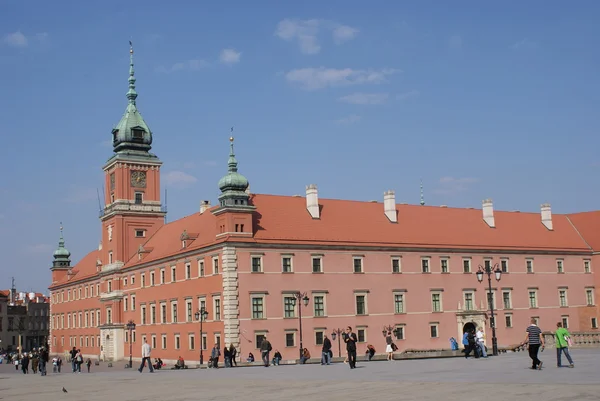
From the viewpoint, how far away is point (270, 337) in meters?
56.2

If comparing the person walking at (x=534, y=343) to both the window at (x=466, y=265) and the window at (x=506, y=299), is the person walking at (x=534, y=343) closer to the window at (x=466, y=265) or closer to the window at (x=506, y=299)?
the window at (x=466, y=265)

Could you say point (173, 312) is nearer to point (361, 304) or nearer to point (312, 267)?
point (312, 267)

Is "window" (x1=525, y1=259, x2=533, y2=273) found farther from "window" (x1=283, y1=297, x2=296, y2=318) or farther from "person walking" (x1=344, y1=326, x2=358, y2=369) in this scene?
"person walking" (x1=344, y1=326, x2=358, y2=369)

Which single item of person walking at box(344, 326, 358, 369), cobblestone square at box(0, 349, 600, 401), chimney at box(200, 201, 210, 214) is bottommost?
cobblestone square at box(0, 349, 600, 401)

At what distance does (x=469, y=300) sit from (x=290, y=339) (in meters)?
18.2

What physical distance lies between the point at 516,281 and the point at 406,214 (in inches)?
454

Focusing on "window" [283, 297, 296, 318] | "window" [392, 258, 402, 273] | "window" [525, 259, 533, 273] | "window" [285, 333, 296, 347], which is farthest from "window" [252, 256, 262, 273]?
"window" [525, 259, 533, 273]

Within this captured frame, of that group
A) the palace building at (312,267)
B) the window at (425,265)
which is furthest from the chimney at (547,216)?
the window at (425,265)

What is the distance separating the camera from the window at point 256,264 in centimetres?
5700

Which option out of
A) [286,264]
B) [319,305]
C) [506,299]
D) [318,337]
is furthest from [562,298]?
[286,264]

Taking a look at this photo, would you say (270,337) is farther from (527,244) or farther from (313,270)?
(527,244)

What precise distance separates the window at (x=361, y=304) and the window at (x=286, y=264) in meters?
6.20

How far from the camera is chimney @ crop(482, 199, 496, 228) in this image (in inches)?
2855

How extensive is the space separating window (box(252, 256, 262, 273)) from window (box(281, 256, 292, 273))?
180 centimetres
